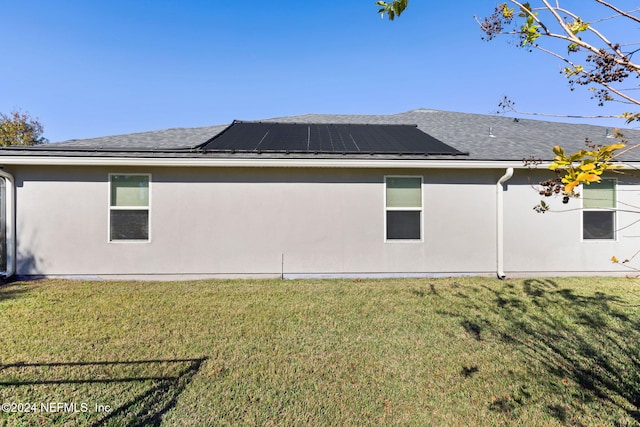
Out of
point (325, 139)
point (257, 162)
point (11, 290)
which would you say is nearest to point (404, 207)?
point (325, 139)

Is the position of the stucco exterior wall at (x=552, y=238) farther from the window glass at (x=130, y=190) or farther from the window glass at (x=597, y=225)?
the window glass at (x=130, y=190)

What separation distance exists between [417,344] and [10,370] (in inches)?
179

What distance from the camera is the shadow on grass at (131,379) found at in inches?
95.0

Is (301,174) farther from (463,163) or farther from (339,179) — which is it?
(463,163)

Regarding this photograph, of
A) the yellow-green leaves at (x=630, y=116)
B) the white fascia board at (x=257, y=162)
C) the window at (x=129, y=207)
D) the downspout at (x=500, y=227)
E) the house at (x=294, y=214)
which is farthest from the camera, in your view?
the downspout at (x=500, y=227)

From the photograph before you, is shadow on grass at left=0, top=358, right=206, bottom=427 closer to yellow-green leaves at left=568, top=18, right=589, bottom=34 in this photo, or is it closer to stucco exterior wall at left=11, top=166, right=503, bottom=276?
stucco exterior wall at left=11, top=166, right=503, bottom=276

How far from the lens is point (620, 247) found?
6.82 m

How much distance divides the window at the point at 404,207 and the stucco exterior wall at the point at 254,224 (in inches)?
6.1

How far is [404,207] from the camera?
265 inches

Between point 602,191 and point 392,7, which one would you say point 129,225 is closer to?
point 392,7

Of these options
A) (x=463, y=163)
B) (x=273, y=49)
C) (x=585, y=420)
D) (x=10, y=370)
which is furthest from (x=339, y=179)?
(x=273, y=49)

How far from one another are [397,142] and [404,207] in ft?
6.35

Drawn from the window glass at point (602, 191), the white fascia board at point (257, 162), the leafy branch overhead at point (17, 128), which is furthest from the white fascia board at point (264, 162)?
the leafy branch overhead at point (17, 128)

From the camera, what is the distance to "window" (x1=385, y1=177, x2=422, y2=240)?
6734 millimetres
